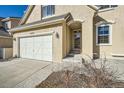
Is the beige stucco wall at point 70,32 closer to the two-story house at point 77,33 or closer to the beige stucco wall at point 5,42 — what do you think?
the two-story house at point 77,33

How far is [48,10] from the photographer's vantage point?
17.0 m

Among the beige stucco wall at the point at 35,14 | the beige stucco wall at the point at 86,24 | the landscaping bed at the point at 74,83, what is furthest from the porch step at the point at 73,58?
the beige stucco wall at the point at 35,14

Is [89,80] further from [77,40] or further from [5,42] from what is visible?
[5,42]

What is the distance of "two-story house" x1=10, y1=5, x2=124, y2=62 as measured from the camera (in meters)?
12.0

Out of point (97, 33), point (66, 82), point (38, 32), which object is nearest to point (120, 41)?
point (97, 33)

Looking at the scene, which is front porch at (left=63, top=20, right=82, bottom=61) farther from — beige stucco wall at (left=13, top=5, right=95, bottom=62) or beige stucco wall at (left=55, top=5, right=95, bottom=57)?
beige stucco wall at (left=55, top=5, right=95, bottom=57)

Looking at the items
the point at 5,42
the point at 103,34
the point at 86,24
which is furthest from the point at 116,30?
the point at 5,42

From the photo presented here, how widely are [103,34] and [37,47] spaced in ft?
22.5

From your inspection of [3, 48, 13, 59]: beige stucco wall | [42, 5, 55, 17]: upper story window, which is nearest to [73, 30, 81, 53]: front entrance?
[42, 5, 55, 17]: upper story window

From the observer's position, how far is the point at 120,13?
11.5 metres

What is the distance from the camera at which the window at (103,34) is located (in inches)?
499

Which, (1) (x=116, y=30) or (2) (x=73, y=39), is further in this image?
(2) (x=73, y=39)
